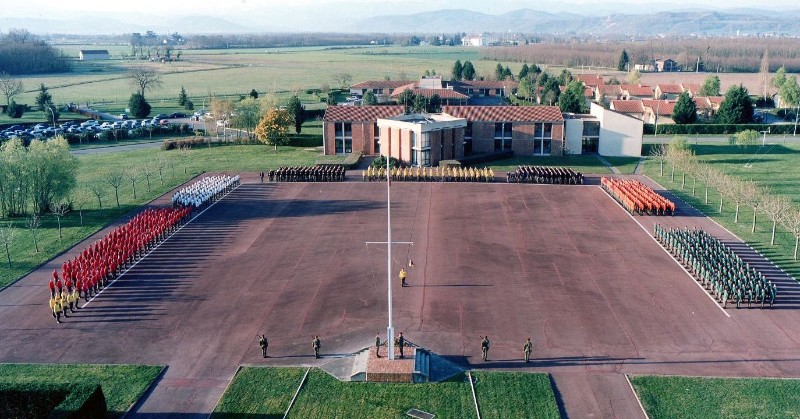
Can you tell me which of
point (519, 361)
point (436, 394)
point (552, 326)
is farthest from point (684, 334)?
point (436, 394)

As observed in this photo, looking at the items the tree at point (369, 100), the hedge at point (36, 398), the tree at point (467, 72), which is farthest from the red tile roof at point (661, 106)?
the hedge at point (36, 398)

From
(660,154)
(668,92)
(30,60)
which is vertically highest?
(30,60)

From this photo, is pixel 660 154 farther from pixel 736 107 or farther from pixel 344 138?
pixel 344 138

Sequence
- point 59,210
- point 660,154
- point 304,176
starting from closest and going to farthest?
point 59,210
point 304,176
point 660,154

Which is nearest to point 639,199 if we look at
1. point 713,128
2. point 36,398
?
point 36,398

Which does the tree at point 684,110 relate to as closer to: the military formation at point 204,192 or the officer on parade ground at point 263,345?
the military formation at point 204,192

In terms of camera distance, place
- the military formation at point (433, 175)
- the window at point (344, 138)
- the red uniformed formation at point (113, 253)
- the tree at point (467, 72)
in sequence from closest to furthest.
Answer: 1. the red uniformed formation at point (113, 253)
2. the military formation at point (433, 175)
3. the window at point (344, 138)
4. the tree at point (467, 72)
